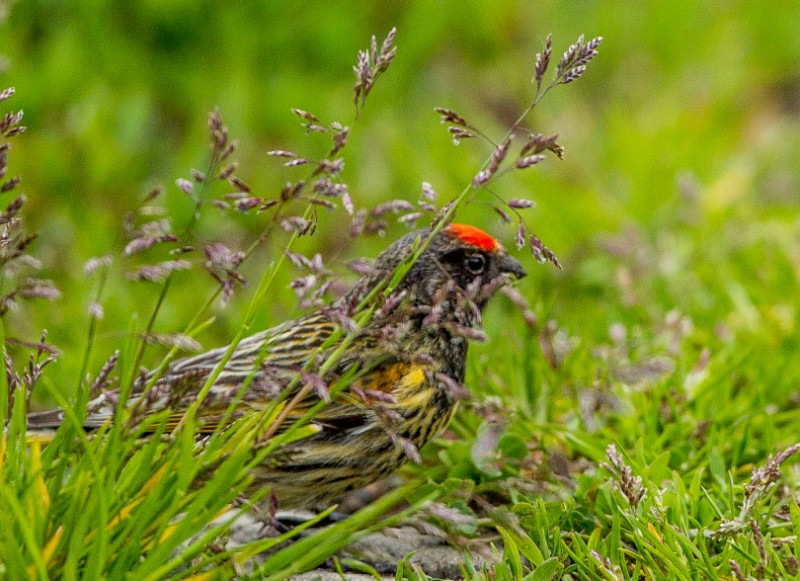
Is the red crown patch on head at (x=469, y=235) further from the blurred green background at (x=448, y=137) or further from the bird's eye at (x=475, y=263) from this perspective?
the blurred green background at (x=448, y=137)

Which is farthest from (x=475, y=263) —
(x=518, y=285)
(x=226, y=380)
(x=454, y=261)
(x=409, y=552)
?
(x=518, y=285)

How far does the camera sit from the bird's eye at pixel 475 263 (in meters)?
4.29

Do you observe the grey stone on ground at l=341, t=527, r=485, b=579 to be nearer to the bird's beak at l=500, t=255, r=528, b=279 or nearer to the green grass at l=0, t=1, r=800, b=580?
the green grass at l=0, t=1, r=800, b=580

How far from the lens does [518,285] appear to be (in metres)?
5.99

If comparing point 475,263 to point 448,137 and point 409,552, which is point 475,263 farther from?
point 448,137

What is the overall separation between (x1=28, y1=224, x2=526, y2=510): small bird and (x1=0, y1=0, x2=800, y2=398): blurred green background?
3.35 feet

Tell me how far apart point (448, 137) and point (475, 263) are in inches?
132

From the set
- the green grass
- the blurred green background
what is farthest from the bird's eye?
the blurred green background

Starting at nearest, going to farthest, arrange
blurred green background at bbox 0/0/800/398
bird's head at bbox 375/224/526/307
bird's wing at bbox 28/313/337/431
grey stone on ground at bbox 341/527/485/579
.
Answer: bird's wing at bbox 28/313/337/431
grey stone on ground at bbox 341/527/485/579
bird's head at bbox 375/224/526/307
blurred green background at bbox 0/0/800/398

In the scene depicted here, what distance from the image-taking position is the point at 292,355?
3.97 metres

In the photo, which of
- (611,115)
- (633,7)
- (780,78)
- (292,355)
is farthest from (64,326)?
(780,78)

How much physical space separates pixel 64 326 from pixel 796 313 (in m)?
3.73

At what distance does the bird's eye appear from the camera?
4.29 meters

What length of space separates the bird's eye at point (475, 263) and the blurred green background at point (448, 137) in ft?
2.81
